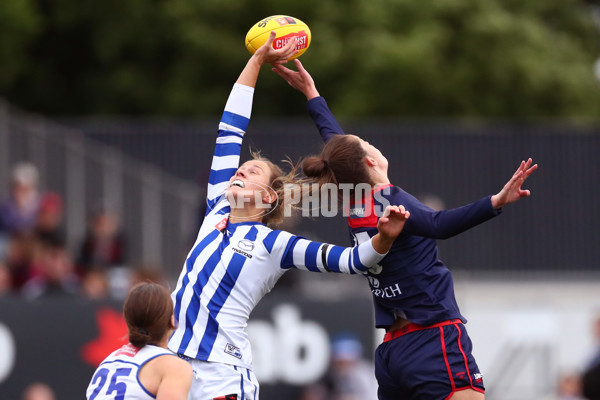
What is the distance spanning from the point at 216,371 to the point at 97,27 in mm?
18344

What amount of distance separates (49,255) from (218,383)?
6.48 meters

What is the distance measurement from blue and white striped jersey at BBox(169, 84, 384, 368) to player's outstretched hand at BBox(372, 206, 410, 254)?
4.5 inches

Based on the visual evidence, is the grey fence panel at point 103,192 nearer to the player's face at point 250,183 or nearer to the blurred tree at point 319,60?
the player's face at point 250,183

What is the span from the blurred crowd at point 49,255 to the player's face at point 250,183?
5.22 meters

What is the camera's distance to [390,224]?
4480 mm

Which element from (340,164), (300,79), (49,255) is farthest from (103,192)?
(340,164)

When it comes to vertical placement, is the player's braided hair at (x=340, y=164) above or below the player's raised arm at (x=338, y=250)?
above

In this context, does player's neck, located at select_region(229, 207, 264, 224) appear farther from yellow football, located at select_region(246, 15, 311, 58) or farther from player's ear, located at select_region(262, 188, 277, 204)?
yellow football, located at select_region(246, 15, 311, 58)

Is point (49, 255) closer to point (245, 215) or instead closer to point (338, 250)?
point (245, 215)

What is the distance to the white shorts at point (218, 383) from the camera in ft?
15.4

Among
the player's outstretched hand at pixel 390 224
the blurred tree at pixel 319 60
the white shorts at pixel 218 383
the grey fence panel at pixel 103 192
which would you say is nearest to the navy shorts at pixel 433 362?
the player's outstretched hand at pixel 390 224

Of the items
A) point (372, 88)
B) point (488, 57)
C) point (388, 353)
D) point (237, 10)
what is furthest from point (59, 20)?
point (388, 353)

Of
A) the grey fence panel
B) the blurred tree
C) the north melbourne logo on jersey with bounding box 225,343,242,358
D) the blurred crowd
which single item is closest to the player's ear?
the north melbourne logo on jersey with bounding box 225,343,242,358

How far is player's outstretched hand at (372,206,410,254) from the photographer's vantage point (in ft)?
14.6
